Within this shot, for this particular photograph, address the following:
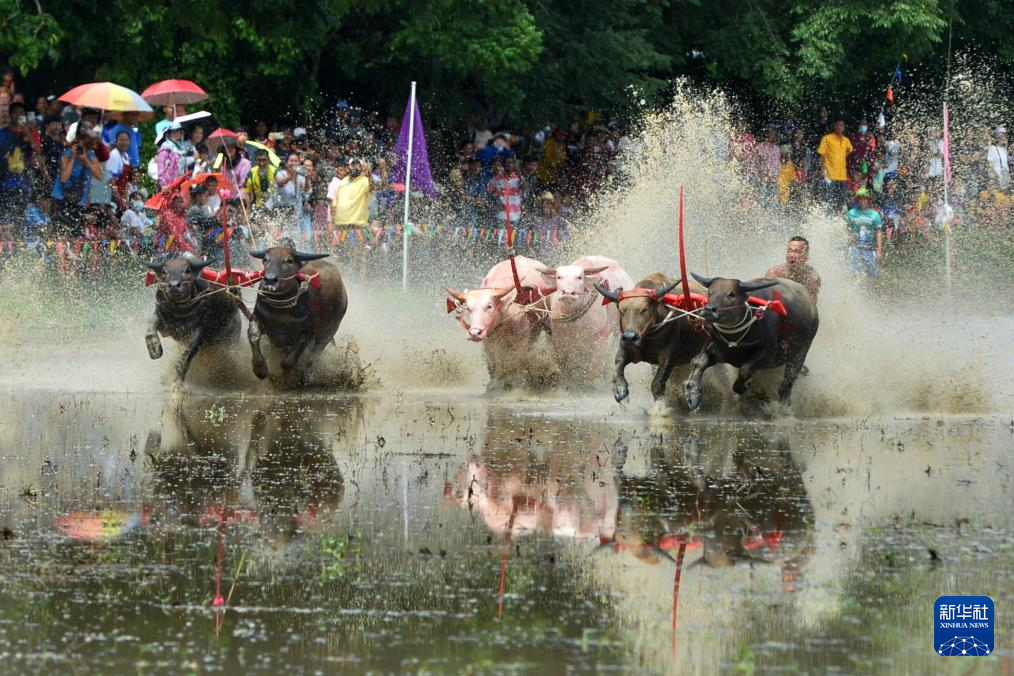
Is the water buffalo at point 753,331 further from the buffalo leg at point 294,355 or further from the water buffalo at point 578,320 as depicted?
the buffalo leg at point 294,355

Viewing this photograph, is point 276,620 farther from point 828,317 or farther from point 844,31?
point 844,31

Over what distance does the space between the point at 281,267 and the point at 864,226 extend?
1178cm

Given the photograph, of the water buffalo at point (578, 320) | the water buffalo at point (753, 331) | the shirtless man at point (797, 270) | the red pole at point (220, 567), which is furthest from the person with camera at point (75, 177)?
the red pole at point (220, 567)

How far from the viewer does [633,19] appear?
28.9 metres

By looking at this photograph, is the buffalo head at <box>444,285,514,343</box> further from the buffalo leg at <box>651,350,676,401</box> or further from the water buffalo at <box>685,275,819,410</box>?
the water buffalo at <box>685,275,819,410</box>

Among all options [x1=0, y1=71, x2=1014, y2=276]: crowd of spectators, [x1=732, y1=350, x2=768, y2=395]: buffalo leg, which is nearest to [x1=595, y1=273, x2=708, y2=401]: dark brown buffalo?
[x1=732, y1=350, x2=768, y2=395]: buffalo leg

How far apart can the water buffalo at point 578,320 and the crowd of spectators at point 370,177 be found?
3769mm

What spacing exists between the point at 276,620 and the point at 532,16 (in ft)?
62.5

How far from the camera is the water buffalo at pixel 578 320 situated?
16.8 m

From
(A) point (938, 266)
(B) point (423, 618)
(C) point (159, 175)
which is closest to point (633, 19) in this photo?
(A) point (938, 266)

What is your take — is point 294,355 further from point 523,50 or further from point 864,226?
point 864,226

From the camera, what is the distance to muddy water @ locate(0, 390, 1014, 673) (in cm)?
749

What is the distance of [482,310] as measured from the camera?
54.4 ft

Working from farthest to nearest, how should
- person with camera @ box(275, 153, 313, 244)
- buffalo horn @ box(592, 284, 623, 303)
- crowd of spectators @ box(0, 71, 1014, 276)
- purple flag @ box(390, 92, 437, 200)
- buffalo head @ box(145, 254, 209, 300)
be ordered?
purple flag @ box(390, 92, 437, 200)
person with camera @ box(275, 153, 313, 244)
crowd of spectators @ box(0, 71, 1014, 276)
buffalo head @ box(145, 254, 209, 300)
buffalo horn @ box(592, 284, 623, 303)
